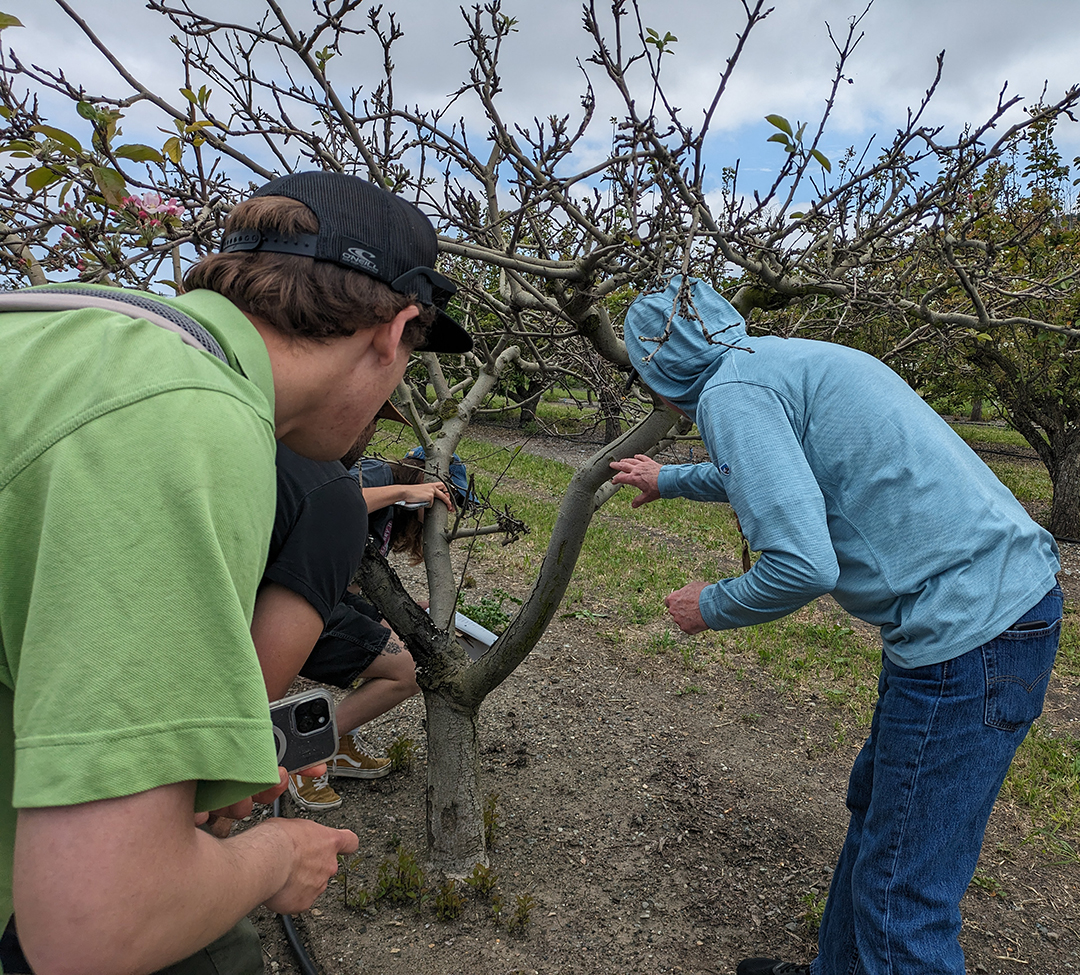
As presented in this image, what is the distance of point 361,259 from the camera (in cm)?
103

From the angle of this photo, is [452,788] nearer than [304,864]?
No

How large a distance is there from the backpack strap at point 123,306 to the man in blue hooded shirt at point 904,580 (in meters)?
1.06

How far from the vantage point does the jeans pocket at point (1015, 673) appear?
1641 mm

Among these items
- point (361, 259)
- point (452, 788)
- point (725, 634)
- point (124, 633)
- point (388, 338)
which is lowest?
point (725, 634)

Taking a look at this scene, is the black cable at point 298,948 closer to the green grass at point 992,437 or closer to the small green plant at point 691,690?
the small green plant at point 691,690

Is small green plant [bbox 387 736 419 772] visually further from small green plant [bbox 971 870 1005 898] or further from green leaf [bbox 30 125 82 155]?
green leaf [bbox 30 125 82 155]

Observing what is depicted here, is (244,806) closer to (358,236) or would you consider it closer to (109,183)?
(358,236)

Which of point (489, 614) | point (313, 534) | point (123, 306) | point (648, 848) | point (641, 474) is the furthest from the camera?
point (489, 614)

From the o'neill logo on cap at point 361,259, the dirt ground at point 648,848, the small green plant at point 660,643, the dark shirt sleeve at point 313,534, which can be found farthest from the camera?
the small green plant at point 660,643

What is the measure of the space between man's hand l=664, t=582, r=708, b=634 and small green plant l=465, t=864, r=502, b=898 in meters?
1.37

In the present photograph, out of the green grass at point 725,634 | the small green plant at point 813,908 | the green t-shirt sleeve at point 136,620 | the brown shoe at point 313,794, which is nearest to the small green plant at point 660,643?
the green grass at point 725,634

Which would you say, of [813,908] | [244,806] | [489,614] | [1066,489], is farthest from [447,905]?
[1066,489]

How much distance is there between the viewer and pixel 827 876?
9.30 feet

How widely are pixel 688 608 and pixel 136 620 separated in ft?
4.90
